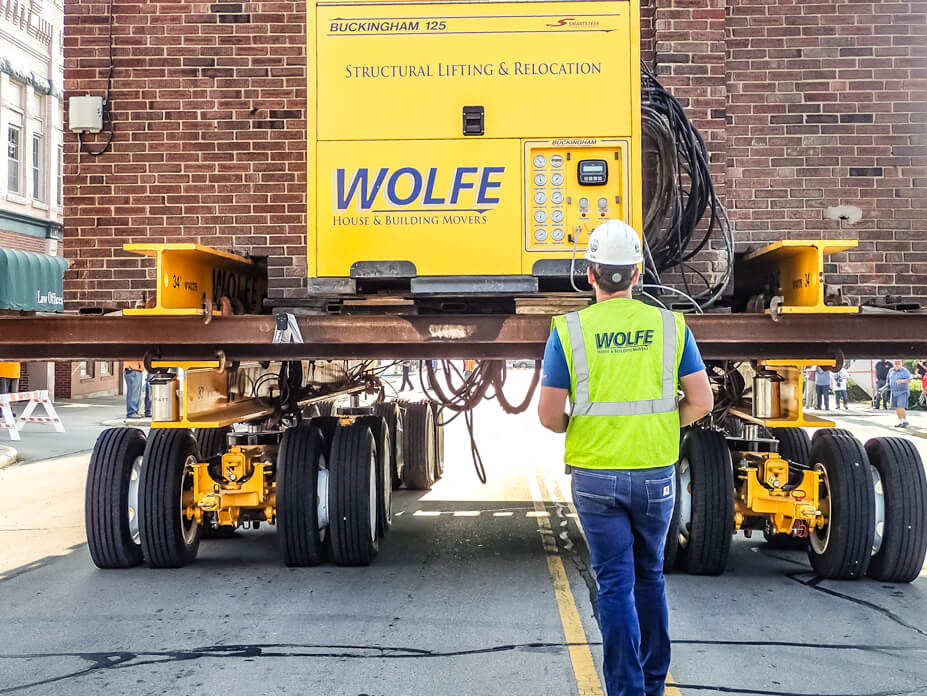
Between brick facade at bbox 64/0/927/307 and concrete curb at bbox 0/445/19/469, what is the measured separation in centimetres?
861

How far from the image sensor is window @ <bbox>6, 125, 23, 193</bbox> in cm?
2583

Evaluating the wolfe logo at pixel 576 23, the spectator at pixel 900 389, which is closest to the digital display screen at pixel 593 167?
the wolfe logo at pixel 576 23

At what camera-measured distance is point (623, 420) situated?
4035mm

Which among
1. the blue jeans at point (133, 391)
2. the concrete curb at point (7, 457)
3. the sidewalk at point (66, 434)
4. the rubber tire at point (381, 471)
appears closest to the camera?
the rubber tire at point (381, 471)

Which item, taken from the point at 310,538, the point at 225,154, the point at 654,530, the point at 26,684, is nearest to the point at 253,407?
the point at 310,538

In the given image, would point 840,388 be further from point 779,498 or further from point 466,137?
point 466,137

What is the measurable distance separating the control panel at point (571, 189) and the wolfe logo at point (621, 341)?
6.92ft

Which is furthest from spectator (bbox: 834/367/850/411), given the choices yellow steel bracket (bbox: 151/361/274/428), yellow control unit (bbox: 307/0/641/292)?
yellow control unit (bbox: 307/0/641/292)

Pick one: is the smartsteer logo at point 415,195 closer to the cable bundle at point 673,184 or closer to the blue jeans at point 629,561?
the cable bundle at point 673,184

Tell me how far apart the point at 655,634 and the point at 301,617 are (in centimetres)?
261

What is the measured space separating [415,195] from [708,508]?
119 inches

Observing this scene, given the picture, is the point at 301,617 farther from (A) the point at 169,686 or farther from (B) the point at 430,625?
(A) the point at 169,686

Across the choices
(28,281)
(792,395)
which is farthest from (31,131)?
(792,395)

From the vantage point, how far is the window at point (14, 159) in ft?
84.7
